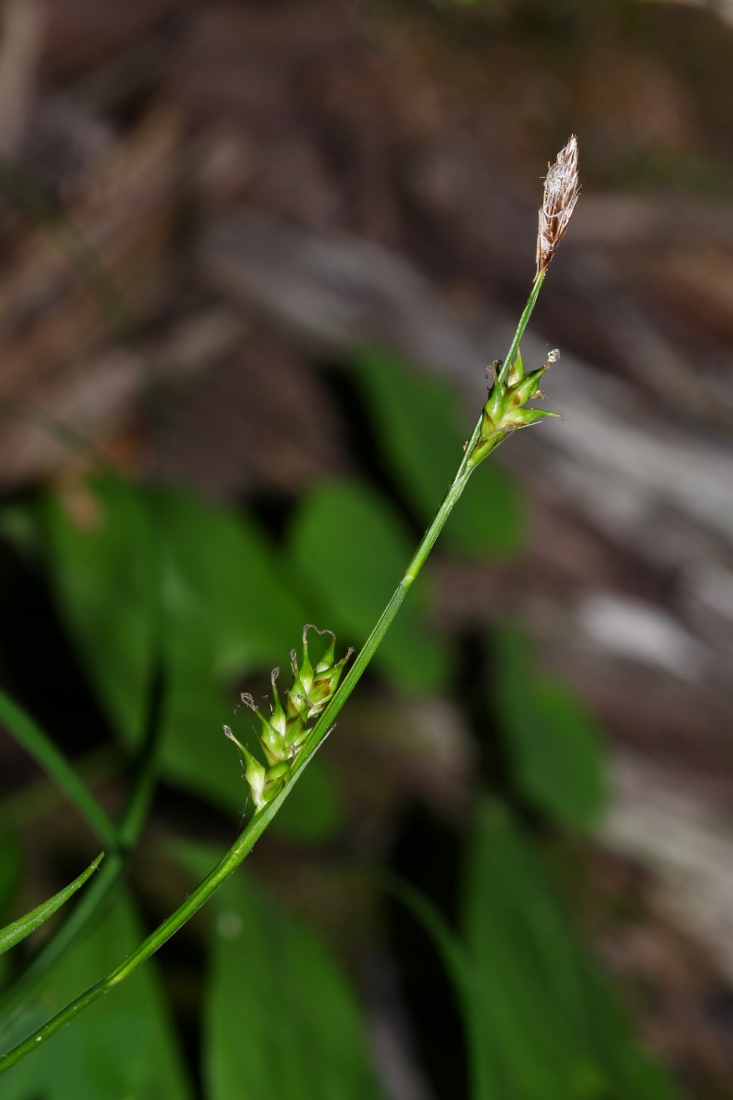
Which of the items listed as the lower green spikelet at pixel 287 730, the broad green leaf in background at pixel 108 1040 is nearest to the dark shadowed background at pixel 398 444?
the broad green leaf in background at pixel 108 1040

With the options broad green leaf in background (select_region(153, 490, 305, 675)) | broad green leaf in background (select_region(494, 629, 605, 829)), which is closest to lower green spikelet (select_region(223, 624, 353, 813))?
broad green leaf in background (select_region(153, 490, 305, 675))

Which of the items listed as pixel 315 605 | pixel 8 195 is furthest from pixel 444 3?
pixel 315 605

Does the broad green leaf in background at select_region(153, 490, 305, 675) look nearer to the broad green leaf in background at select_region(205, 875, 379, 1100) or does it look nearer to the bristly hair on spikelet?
the broad green leaf in background at select_region(205, 875, 379, 1100)

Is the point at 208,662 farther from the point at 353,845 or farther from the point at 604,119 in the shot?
the point at 604,119

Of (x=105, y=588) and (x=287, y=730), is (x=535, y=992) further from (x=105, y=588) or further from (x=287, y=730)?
(x=287, y=730)

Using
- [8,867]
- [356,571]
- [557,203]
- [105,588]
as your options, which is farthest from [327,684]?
[356,571]

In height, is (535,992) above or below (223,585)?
below
